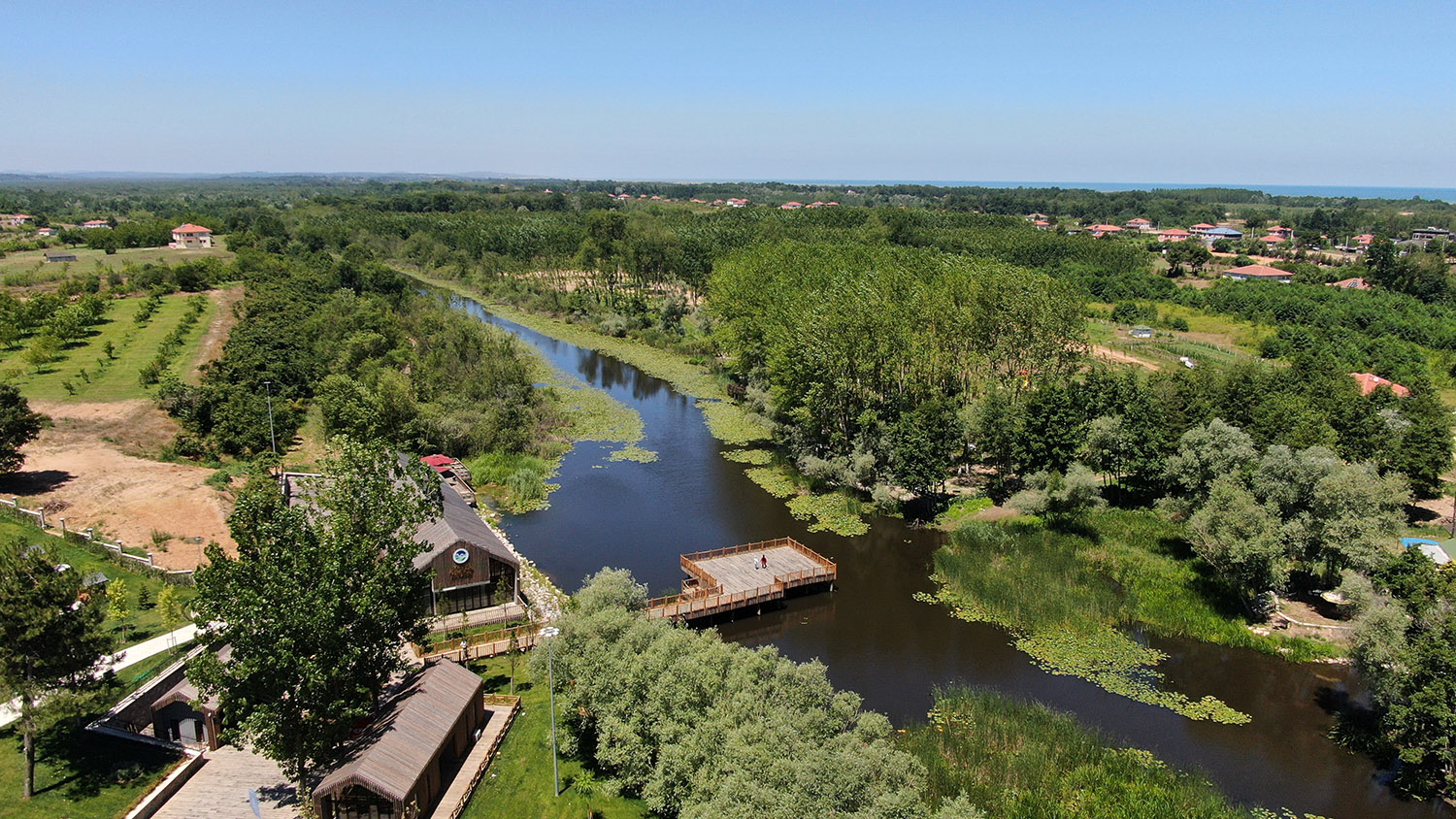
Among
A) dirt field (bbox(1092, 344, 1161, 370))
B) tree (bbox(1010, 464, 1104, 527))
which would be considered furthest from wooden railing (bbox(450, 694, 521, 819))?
dirt field (bbox(1092, 344, 1161, 370))

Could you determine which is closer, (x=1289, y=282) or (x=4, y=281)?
(x=4, y=281)

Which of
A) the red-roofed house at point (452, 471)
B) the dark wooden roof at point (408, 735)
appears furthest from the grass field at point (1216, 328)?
the dark wooden roof at point (408, 735)

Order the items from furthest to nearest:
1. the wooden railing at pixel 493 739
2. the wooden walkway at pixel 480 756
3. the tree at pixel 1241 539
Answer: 1. the tree at pixel 1241 539
2. the wooden railing at pixel 493 739
3. the wooden walkway at pixel 480 756

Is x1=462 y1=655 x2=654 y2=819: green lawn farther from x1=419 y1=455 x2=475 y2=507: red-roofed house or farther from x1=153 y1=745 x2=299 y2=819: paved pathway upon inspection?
x1=419 y1=455 x2=475 y2=507: red-roofed house

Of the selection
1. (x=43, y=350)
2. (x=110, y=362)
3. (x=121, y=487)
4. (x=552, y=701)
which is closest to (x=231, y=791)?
(x=552, y=701)

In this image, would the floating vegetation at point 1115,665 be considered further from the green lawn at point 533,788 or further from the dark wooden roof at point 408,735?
the dark wooden roof at point 408,735

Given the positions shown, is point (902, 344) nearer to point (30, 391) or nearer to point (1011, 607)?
point (1011, 607)

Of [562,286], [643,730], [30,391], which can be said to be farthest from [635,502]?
[562,286]
